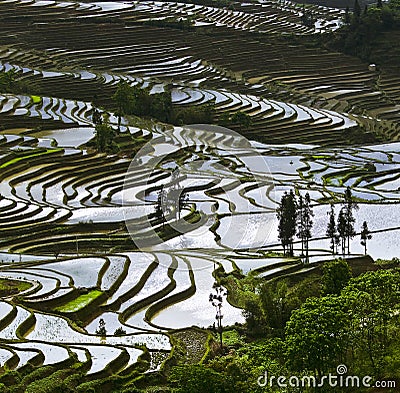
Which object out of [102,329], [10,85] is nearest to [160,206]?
[102,329]

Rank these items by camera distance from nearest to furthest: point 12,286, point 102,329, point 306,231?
point 102,329
point 12,286
point 306,231

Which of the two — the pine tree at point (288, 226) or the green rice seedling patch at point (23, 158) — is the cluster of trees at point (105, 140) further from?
the pine tree at point (288, 226)

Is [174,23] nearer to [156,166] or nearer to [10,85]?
[10,85]

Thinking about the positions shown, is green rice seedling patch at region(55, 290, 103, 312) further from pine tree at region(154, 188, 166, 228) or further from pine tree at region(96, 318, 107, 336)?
pine tree at region(154, 188, 166, 228)

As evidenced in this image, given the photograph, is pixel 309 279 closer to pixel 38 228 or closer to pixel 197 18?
pixel 38 228

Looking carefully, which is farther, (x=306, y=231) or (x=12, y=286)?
(x=306, y=231)

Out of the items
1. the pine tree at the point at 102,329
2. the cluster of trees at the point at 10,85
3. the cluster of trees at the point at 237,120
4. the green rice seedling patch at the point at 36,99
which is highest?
the pine tree at the point at 102,329

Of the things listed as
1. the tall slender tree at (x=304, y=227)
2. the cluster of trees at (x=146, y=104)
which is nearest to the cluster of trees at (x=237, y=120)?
the cluster of trees at (x=146, y=104)

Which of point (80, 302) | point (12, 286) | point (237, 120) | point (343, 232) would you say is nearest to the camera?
point (80, 302)
